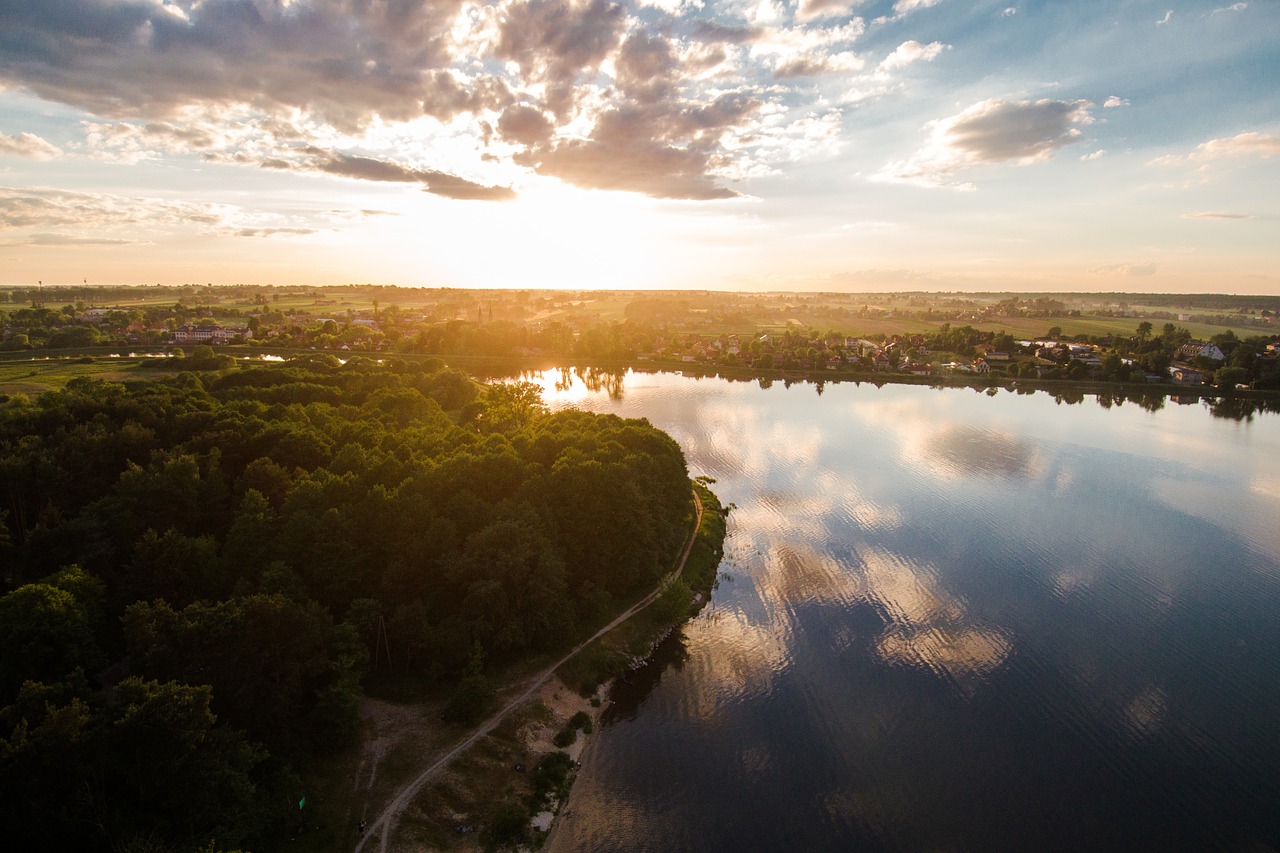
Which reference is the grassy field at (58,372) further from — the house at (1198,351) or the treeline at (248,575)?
the house at (1198,351)

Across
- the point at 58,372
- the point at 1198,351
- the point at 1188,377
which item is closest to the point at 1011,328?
the point at 1198,351

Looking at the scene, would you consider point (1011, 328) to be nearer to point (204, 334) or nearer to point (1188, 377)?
point (1188, 377)

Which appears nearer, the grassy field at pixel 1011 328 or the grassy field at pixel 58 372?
the grassy field at pixel 58 372

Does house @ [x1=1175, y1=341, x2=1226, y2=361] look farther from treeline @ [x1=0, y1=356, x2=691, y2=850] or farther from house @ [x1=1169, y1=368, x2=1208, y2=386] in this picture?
treeline @ [x1=0, y1=356, x2=691, y2=850]

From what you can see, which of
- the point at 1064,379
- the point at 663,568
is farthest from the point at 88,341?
the point at 1064,379

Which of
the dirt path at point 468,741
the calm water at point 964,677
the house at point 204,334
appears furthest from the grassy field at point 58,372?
the calm water at point 964,677

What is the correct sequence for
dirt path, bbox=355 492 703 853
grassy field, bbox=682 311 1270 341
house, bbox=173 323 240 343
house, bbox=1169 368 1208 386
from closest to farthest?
dirt path, bbox=355 492 703 853 → house, bbox=1169 368 1208 386 → house, bbox=173 323 240 343 → grassy field, bbox=682 311 1270 341

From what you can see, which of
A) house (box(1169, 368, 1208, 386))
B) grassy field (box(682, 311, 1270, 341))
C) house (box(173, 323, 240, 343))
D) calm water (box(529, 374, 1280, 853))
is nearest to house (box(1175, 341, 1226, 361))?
house (box(1169, 368, 1208, 386))

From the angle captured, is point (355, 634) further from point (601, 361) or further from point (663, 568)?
point (601, 361)
